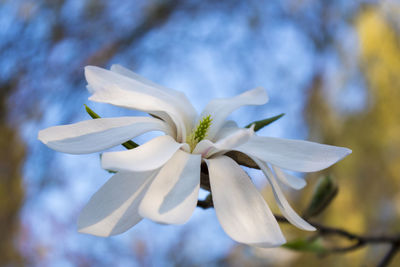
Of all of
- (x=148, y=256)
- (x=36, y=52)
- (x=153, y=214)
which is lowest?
(x=148, y=256)

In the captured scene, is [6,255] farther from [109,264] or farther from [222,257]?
[222,257]

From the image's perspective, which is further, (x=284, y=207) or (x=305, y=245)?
(x=305, y=245)

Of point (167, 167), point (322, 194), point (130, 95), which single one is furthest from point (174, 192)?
point (322, 194)

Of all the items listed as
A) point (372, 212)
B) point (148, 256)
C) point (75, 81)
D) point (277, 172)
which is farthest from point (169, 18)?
point (277, 172)

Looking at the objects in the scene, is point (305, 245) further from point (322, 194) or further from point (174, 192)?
point (174, 192)

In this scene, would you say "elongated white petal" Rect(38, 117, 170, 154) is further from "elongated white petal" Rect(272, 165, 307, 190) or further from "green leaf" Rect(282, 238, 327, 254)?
"green leaf" Rect(282, 238, 327, 254)

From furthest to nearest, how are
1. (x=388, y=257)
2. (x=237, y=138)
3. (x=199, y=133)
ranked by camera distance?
1. (x=388, y=257)
2. (x=199, y=133)
3. (x=237, y=138)

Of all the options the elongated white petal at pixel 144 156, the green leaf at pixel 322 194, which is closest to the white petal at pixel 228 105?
the elongated white petal at pixel 144 156
